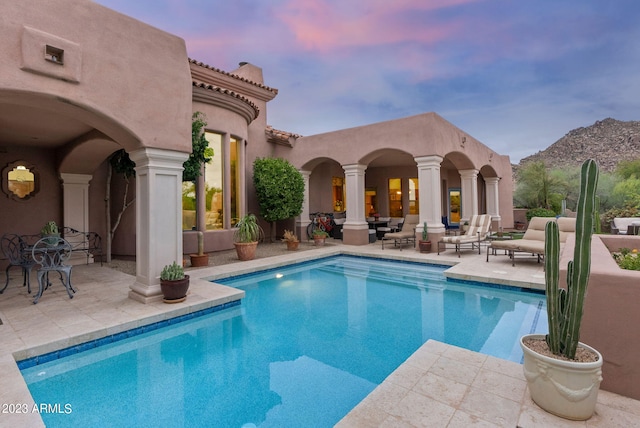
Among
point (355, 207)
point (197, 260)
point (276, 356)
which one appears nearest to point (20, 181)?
point (197, 260)

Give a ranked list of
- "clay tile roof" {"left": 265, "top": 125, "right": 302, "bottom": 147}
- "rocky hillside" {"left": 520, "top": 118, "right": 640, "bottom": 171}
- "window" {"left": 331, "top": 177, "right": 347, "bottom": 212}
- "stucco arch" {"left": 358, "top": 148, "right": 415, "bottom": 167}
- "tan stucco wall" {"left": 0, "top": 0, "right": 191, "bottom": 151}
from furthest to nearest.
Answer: "rocky hillside" {"left": 520, "top": 118, "right": 640, "bottom": 171}, "window" {"left": 331, "top": 177, "right": 347, "bottom": 212}, "clay tile roof" {"left": 265, "top": 125, "right": 302, "bottom": 147}, "stucco arch" {"left": 358, "top": 148, "right": 415, "bottom": 167}, "tan stucco wall" {"left": 0, "top": 0, "right": 191, "bottom": 151}

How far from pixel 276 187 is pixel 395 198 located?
903 centimetres

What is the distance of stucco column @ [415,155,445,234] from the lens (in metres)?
9.93

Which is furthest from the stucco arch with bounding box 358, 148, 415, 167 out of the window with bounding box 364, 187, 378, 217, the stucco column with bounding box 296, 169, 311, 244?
the stucco column with bounding box 296, 169, 311, 244

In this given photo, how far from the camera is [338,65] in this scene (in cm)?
2128

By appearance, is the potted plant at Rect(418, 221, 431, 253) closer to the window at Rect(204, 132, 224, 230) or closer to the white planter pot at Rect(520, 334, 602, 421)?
the window at Rect(204, 132, 224, 230)

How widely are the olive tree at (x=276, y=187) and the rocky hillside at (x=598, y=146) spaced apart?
1482 inches

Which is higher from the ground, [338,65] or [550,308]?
[338,65]

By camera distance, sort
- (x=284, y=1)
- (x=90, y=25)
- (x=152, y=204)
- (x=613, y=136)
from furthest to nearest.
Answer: (x=613, y=136)
(x=284, y=1)
(x=152, y=204)
(x=90, y=25)

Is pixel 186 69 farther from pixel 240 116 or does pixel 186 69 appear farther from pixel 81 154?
pixel 240 116

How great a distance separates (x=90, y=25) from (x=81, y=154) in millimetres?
4356

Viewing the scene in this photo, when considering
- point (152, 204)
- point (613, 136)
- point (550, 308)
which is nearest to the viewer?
point (550, 308)

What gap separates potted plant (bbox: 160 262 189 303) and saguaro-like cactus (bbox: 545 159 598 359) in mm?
4966

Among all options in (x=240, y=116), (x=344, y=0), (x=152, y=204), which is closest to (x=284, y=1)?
(x=344, y=0)
